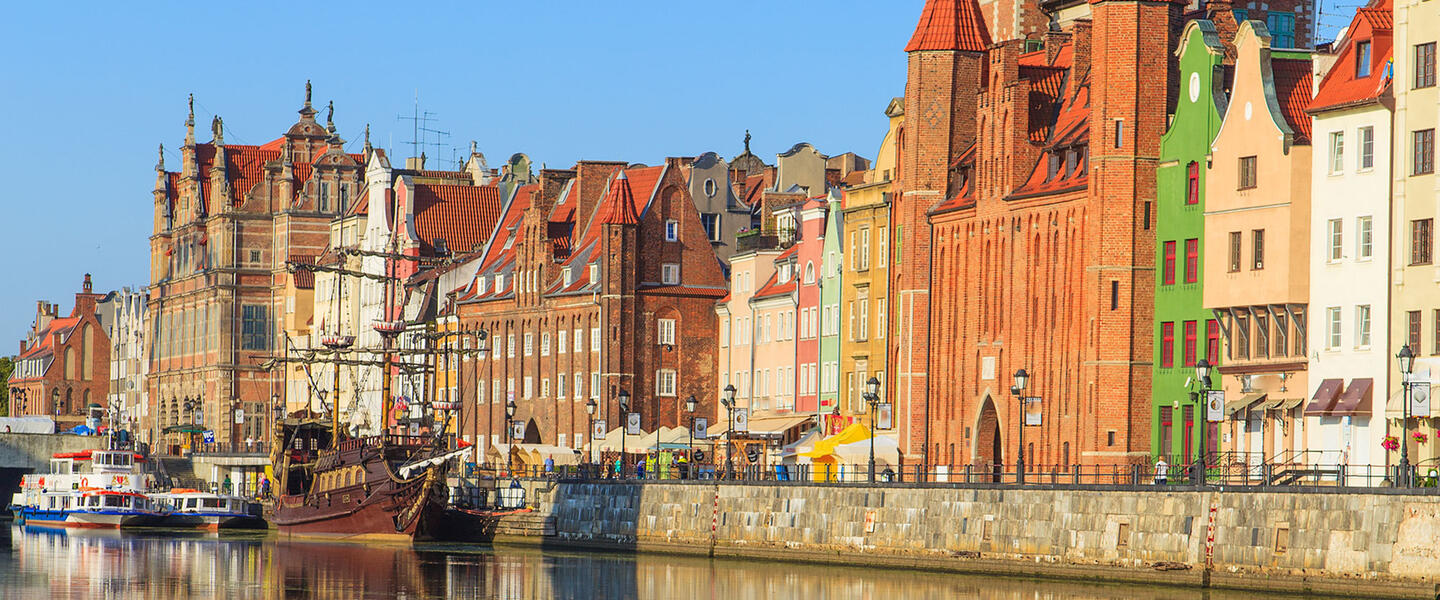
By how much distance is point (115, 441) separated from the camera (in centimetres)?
16125

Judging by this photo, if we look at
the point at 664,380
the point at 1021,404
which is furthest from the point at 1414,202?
the point at 664,380

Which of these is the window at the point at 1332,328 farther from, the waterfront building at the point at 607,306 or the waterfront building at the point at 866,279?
the waterfront building at the point at 607,306

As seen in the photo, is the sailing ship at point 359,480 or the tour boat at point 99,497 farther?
the tour boat at point 99,497

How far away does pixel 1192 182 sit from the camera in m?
80.8

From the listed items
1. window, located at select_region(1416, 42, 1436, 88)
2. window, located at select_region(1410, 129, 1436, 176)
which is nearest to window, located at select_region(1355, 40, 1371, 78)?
window, located at select_region(1416, 42, 1436, 88)

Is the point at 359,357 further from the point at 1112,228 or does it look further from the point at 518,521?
the point at 1112,228

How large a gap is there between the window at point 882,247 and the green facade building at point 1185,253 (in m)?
19.4

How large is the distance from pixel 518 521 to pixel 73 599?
32.2 metres

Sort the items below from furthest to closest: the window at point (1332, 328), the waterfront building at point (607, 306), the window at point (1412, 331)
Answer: the waterfront building at point (607, 306), the window at point (1332, 328), the window at point (1412, 331)

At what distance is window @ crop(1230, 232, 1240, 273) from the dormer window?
6.28 metres

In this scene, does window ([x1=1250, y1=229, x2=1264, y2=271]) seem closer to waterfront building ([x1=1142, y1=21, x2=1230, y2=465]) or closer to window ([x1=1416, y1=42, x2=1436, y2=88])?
waterfront building ([x1=1142, y1=21, x2=1230, y2=465])

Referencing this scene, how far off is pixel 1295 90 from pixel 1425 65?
677 centimetres

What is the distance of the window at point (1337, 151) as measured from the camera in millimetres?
73938

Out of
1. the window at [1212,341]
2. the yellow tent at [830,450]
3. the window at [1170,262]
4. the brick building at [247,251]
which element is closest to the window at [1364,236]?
the window at [1212,341]
